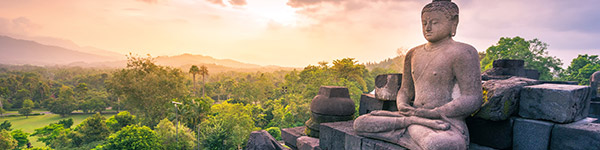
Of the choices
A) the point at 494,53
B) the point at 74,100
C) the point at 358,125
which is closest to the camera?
the point at 358,125

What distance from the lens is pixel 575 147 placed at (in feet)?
8.61

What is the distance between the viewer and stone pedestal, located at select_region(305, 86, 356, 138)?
18.5 ft

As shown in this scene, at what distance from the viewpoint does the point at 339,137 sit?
4176 mm

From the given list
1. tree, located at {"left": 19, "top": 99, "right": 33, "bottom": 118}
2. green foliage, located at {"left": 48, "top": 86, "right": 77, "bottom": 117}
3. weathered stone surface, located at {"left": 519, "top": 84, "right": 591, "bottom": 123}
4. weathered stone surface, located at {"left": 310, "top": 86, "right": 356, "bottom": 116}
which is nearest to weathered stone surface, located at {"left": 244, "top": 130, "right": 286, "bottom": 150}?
weathered stone surface, located at {"left": 310, "top": 86, "right": 356, "bottom": 116}

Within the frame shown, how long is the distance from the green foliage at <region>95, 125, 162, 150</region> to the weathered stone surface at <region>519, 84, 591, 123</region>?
18.5 meters

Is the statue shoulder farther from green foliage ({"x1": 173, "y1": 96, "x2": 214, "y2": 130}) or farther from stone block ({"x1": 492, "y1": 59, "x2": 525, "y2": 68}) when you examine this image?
green foliage ({"x1": 173, "y1": 96, "x2": 214, "y2": 130})

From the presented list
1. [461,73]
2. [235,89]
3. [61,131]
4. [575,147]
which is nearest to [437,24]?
[461,73]

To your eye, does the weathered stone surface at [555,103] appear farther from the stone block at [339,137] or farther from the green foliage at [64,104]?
the green foliage at [64,104]

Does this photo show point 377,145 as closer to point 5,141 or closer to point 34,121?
point 5,141

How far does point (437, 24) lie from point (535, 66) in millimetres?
32223

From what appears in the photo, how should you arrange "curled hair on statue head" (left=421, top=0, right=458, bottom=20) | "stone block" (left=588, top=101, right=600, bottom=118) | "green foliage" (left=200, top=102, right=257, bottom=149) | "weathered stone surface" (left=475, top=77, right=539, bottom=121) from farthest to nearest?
"green foliage" (left=200, top=102, right=257, bottom=149)
"stone block" (left=588, top=101, right=600, bottom=118)
"curled hair on statue head" (left=421, top=0, right=458, bottom=20)
"weathered stone surface" (left=475, top=77, right=539, bottom=121)

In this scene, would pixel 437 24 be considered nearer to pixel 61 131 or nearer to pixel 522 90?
pixel 522 90

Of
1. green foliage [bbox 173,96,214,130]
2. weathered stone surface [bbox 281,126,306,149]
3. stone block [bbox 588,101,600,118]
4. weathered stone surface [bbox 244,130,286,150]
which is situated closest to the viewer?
weathered stone surface [bbox 244,130,286,150]

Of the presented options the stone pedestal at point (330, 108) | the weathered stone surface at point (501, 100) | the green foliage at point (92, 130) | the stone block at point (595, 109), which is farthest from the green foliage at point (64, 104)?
the stone block at point (595, 109)
